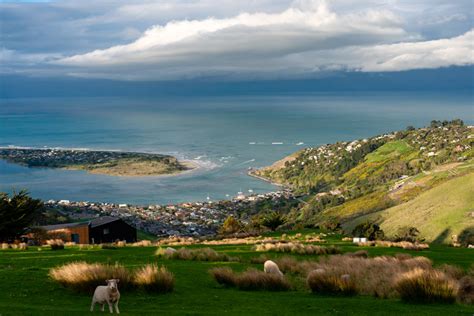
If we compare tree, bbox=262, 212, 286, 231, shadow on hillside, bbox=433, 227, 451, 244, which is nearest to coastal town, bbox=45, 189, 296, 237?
tree, bbox=262, 212, 286, 231

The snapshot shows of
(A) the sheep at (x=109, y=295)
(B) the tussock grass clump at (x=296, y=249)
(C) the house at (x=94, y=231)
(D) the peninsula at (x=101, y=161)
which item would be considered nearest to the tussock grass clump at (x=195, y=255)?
(B) the tussock grass clump at (x=296, y=249)

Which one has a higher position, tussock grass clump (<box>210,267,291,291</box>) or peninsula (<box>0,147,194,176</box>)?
tussock grass clump (<box>210,267,291,291</box>)

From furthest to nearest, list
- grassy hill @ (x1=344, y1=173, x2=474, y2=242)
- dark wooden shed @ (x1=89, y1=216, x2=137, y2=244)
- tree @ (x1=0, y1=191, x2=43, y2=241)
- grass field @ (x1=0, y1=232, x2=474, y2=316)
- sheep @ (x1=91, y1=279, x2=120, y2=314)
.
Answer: dark wooden shed @ (x1=89, y1=216, x2=137, y2=244) → grassy hill @ (x1=344, y1=173, x2=474, y2=242) → tree @ (x1=0, y1=191, x2=43, y2=241) → grass field @ (x1=0, y1=232, x2=474, y2=316) → sheep @ (x1=91, y1=279, x2=120, y2=314)

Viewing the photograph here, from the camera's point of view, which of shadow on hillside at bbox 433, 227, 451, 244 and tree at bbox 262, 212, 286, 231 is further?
tree at bbox 262, 212, 286, 231

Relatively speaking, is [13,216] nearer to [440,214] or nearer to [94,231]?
[94,231]

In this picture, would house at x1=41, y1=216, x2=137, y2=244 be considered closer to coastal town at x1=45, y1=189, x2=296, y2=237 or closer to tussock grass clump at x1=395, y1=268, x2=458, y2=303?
coastal town at x1=45, y1=189, x2=296, y2=237

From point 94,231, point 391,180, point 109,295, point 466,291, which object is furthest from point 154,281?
point 391,180
